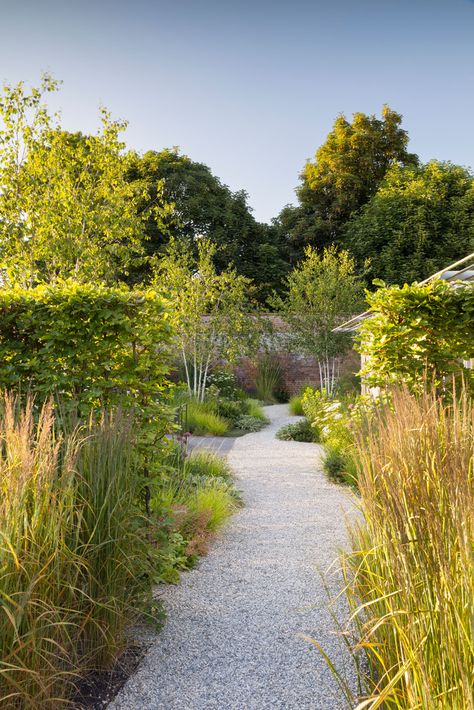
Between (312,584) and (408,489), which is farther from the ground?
(408,489)

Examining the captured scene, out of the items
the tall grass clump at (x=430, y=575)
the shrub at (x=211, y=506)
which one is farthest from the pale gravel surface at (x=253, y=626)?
the tall grass clump at (x=430, y=575)

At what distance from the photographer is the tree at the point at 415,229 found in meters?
23.2

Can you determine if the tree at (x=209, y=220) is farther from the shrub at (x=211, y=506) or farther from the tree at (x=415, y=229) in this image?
the shrub at (x=211, y=506)

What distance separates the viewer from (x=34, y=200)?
8953 millimetres

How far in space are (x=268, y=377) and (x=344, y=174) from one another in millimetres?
11970

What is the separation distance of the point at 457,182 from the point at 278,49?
705 inches

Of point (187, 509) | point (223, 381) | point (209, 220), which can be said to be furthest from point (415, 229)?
point (187, 509)

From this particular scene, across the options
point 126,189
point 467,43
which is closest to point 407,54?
point 467,43

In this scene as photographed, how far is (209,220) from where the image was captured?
2459 centimetres

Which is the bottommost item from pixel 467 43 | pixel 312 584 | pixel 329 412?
pixel 312 584

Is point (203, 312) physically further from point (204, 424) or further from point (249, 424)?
point (204, 424)

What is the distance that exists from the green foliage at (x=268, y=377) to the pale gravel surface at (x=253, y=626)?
40.1 feet

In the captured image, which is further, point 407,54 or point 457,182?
point 457,182

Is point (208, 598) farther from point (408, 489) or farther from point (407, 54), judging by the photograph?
point (407, 54)
